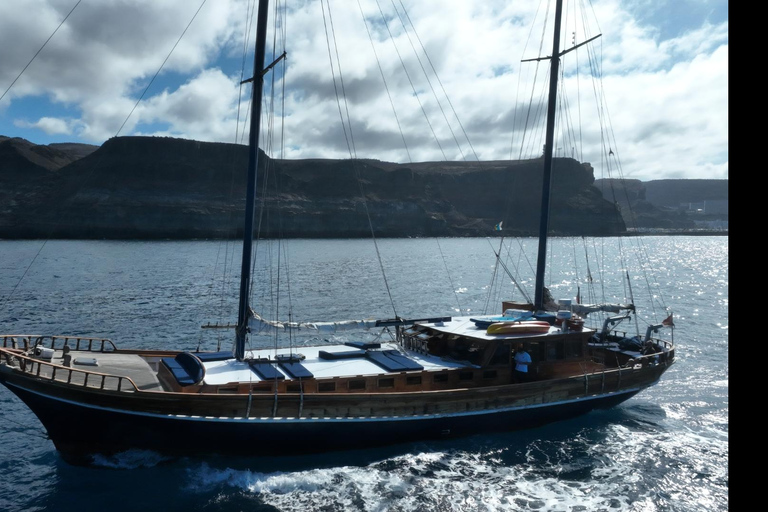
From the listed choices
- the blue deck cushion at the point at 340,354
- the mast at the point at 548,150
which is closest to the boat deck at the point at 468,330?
the blue deck cushion at the point at 340,354

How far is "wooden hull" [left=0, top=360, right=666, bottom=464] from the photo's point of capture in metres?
15.2

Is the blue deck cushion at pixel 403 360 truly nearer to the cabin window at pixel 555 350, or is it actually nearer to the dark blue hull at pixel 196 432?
the dark blue hull at pixel 196 432

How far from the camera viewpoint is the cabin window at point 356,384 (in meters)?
17.6

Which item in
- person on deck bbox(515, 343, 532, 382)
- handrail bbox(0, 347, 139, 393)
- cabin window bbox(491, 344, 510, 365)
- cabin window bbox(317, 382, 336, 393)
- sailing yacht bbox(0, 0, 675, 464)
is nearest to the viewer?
handrail bbox(0, 347, 139, 393)

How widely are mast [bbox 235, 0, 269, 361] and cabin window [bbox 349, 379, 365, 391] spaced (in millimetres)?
4113

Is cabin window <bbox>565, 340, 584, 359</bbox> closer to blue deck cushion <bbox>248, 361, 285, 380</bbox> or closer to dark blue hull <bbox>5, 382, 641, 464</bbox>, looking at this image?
dark blue hull <bbox>5, 382, 641, 464</bbox>

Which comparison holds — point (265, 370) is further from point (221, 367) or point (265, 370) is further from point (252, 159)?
point (252, 159)

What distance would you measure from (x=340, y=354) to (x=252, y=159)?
24.3ft

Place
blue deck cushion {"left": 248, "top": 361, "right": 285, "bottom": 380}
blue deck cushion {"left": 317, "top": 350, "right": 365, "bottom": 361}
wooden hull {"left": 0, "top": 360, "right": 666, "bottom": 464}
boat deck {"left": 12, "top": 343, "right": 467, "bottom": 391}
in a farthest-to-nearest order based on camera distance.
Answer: blue deck cushion {"left": 317, "top": 350, "right": 365, "bottom": 361} → blue deck cushion {"left": 248, "top": 361, "right": 285, "bottom": 380} → boat deck {"left": 12, "top": 343, "right": 467, "bottom": 391} → wooden hull {"left": 0, "top": 360, "right": 666, "bottom": 464}

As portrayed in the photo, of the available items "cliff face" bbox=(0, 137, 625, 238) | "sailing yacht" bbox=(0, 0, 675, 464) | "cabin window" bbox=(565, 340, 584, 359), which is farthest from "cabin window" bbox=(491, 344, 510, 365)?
"cliff face" bbox=(0, 137, 625, 238)

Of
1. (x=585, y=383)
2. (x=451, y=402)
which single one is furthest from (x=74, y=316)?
(x=585, y=383)
